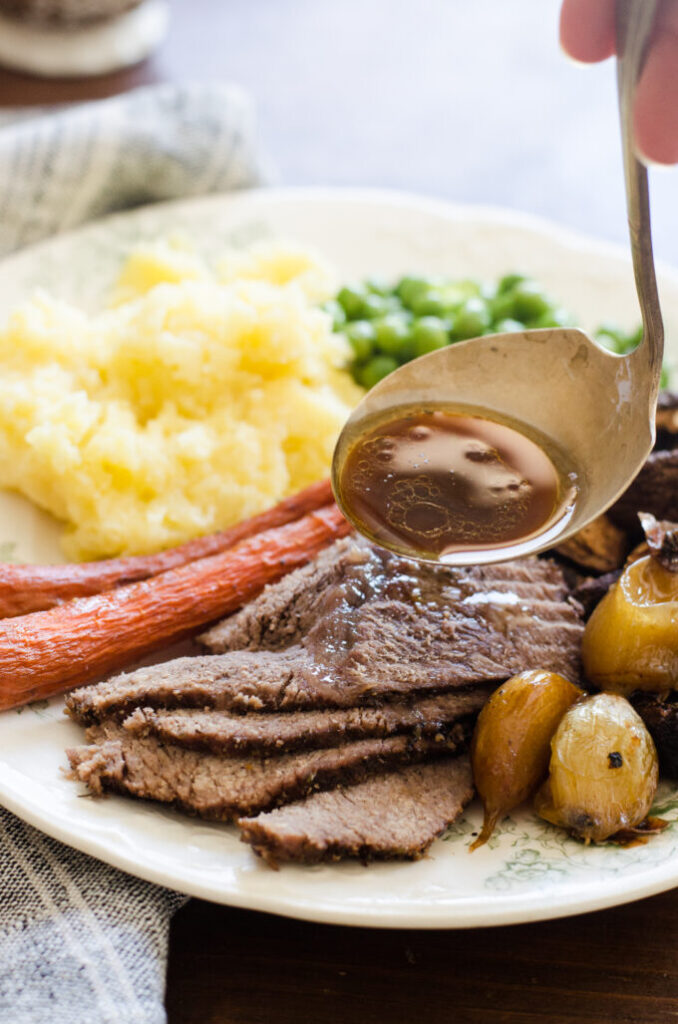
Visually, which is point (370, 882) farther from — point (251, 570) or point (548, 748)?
point (251, 570)

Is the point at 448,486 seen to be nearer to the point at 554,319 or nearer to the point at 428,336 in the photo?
the point at 428,336

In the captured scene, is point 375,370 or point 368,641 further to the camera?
point 375,370

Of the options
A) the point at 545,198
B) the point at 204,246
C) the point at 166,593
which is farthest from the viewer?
the point at 545,198

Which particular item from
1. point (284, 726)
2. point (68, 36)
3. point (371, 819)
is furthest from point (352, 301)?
point (68, 36)

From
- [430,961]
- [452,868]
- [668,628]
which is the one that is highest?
[668,628]

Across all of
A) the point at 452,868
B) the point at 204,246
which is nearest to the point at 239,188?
the point at 204,246

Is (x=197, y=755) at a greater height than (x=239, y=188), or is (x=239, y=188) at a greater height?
(x=239, y=188)
